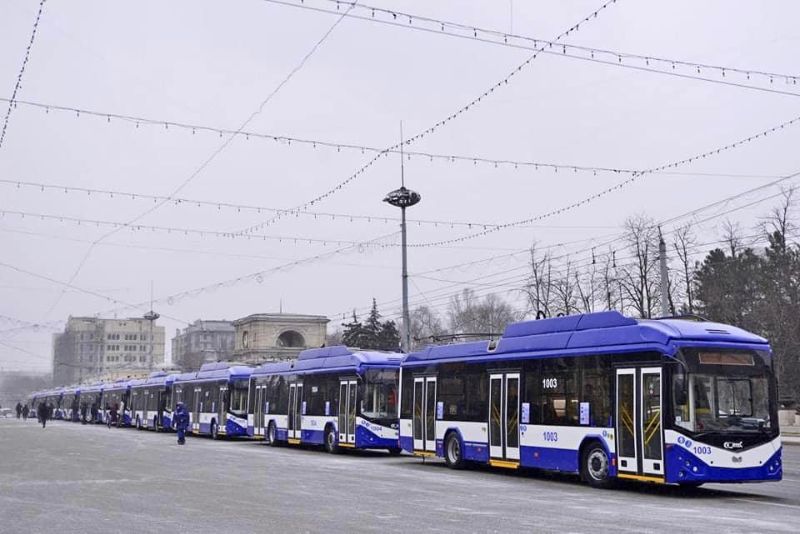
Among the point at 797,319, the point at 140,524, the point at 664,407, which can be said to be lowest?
the point at 140,524

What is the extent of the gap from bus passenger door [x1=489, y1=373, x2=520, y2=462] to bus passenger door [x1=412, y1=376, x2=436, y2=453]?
301cm

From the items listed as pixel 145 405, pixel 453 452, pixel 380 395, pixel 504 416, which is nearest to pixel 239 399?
pixel 380 395

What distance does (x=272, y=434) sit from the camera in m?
37.9

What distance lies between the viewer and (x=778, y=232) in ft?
208

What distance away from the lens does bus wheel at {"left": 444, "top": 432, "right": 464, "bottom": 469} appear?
81.3ft

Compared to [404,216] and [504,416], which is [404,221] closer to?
[404,216]

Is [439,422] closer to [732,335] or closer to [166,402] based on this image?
[732,335]

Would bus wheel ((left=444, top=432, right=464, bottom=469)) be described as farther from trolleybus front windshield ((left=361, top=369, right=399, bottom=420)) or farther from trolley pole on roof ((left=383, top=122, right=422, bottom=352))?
trolley pole on roof ((left=383, top=122, right=422, bottom=352))

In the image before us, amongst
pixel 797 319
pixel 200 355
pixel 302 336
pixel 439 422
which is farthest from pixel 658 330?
pixel 200 355

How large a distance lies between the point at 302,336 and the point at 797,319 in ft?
212

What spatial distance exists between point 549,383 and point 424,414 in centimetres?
599

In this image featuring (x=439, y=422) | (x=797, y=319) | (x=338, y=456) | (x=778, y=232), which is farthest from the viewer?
(x=778, y=232)

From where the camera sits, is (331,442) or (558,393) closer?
(558,393)

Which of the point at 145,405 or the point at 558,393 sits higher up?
the point at 145,405
